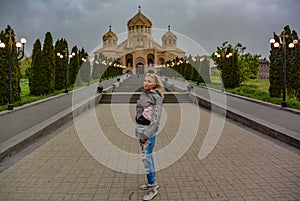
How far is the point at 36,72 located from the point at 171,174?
1500cm

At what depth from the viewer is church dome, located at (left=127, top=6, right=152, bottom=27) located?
68625 millimetres

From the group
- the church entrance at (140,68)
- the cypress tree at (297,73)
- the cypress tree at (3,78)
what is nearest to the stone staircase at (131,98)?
the cypress tree at (3,78)

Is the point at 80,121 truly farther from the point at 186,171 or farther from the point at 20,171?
the point at 186,171

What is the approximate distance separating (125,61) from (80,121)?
61904mm

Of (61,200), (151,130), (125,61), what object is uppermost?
(125,61)

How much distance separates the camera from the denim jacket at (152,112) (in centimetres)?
334

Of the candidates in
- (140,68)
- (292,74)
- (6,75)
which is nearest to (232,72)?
Result: (292,74)

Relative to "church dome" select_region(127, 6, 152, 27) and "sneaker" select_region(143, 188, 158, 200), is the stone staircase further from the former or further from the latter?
"church dome" select_region(127, 6, 152, 27)

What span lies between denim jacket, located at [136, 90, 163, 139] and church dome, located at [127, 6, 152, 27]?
67.6 m

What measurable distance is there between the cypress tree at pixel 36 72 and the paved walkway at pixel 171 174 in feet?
38.1

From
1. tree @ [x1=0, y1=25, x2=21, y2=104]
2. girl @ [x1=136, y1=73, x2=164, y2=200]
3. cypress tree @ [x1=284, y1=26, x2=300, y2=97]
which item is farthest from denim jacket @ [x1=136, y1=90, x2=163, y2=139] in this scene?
cypress tree @ [x1=284, y1=26, x2=300, y2=97]

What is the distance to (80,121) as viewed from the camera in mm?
8914

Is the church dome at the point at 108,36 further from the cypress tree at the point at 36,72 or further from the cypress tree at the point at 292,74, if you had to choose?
the cypress tree at the point at 292,74

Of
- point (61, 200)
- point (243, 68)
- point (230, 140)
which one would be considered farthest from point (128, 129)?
point (243, 68)
